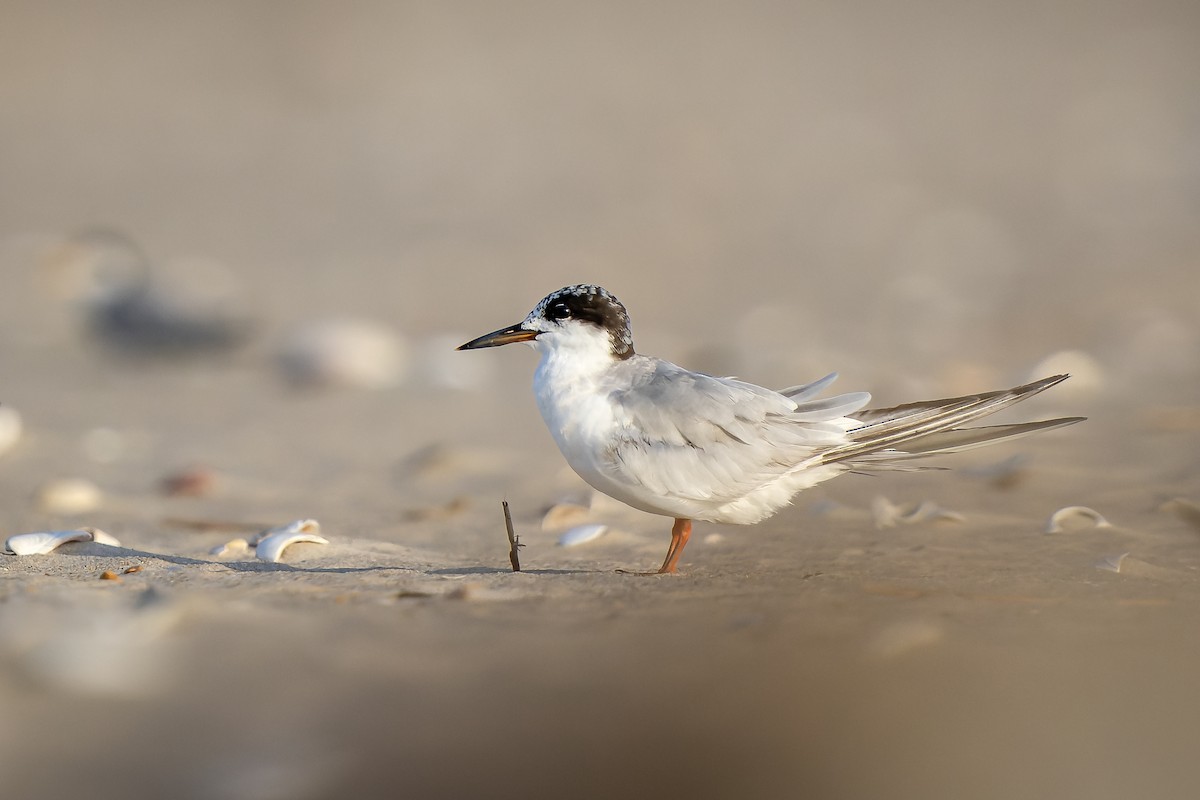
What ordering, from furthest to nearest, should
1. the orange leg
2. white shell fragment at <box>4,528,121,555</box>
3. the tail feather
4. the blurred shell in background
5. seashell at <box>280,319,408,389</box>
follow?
the blurred shell in background
seashell at <box>280,319,408,389</box>
white shell fragment at <box>4,528,121,555</box>
the orange leg
the tail feather

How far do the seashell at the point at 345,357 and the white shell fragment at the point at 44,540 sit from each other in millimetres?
2633

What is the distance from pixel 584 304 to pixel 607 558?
3.19 feet

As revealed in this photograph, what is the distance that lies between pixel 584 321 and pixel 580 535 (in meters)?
1.02

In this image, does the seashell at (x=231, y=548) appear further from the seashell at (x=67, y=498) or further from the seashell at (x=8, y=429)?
the seashell at (x=8, y=429)

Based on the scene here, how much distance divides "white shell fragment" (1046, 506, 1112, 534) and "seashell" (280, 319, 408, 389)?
376 cm

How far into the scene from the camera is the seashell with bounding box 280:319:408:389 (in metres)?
6.56

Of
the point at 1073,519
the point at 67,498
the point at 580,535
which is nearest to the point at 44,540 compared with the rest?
the point at 67,498

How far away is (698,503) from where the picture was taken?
349 centimetres

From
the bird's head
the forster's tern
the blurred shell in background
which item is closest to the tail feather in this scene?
the forster's tern

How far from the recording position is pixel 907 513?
4.52 metres

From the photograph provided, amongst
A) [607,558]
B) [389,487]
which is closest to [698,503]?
[607,558]

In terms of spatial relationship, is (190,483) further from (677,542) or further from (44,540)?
(677,542)

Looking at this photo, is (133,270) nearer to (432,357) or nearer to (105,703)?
(432,357)

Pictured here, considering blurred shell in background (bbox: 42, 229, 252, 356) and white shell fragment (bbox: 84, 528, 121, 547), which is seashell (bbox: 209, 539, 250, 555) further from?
blurred shell in background (bbox: 42, 229, 252, 356)
